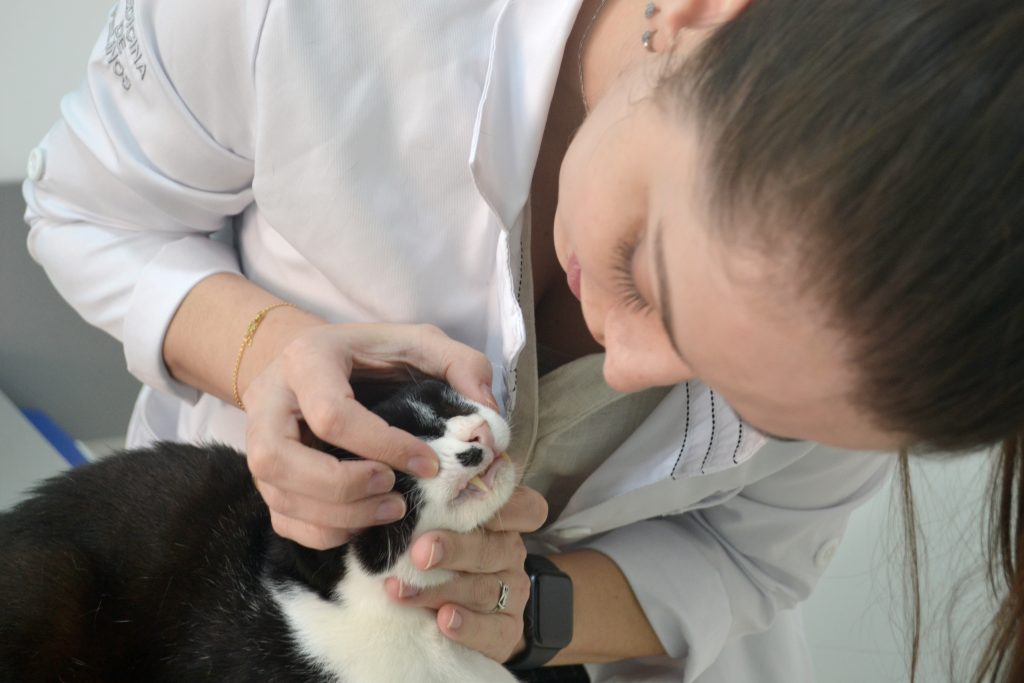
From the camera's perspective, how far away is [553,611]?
0.78 meters

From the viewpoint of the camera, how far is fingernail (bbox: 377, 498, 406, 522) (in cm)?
57

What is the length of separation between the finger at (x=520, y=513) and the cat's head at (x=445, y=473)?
14mm

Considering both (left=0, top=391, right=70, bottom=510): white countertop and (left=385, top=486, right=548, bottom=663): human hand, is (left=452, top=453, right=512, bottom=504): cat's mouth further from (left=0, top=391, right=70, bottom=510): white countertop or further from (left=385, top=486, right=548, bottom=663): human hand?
(left=0, top=391, right=70, bottom=510): white countertop

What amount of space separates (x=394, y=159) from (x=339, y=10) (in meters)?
0.12

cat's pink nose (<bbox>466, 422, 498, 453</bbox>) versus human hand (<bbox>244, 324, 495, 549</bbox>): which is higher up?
human hand (<bbox>244, 324, 495, 549</bbox>)

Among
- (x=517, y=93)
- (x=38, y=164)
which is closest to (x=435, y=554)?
(x=517, y=93)

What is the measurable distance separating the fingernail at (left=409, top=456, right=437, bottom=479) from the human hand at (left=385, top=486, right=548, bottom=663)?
0.06 metres

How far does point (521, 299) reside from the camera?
69 cm

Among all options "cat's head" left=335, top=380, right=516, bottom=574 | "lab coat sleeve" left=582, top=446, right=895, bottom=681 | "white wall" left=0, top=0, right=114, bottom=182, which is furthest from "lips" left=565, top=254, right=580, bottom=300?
"white wall" left=0, top=0, right=114, bottom=182

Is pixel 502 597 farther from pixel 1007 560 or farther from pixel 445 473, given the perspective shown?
pixel 1007 560

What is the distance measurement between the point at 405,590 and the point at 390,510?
86 mm

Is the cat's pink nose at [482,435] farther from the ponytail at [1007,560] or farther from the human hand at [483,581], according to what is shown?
the ponytail at [1007,560]

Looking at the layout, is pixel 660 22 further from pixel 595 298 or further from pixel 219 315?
pixel 219 315

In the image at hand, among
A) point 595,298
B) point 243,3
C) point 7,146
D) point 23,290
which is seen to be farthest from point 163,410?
point 595,298
